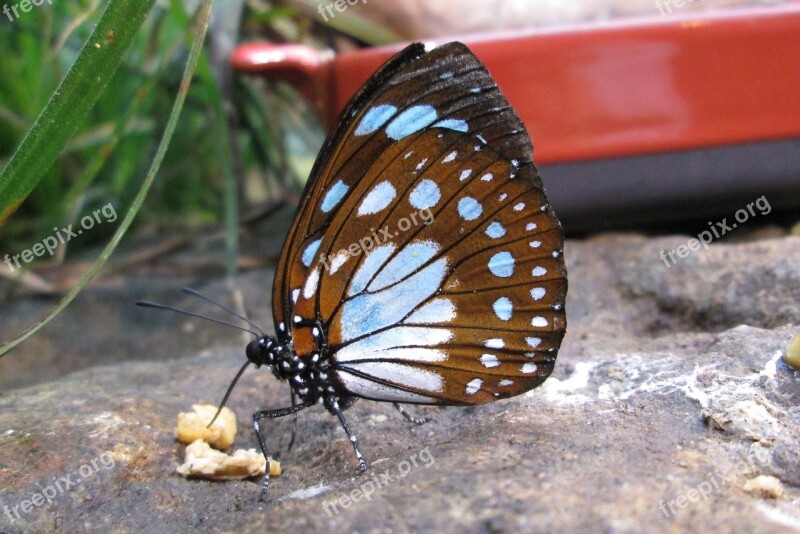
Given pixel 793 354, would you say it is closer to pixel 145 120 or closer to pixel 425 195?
pixel 425 195

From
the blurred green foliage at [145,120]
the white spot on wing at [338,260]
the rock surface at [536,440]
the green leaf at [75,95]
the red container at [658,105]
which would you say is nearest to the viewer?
the rock surface at [536,440]

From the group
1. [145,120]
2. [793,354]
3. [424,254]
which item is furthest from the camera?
[145,120]

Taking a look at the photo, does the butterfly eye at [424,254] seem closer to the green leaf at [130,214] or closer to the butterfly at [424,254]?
the butterfly at [424,254]

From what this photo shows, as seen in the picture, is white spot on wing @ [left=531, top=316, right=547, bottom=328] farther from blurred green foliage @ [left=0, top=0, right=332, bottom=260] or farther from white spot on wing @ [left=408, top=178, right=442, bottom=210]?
blurred green foliage @ [left=0, top=0, right=332, bottom=260]

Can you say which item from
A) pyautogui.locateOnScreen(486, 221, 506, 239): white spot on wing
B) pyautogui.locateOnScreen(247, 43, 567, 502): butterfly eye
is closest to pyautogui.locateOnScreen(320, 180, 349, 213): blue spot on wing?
pyautogui.locateOnScreen(247, 43, 567, 502): butterfly eye

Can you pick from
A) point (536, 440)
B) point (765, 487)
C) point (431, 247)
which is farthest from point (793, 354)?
point (431, 247)

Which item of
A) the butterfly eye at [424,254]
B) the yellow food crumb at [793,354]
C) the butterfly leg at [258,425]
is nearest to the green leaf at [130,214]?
the butterfly eye at [424,254]
